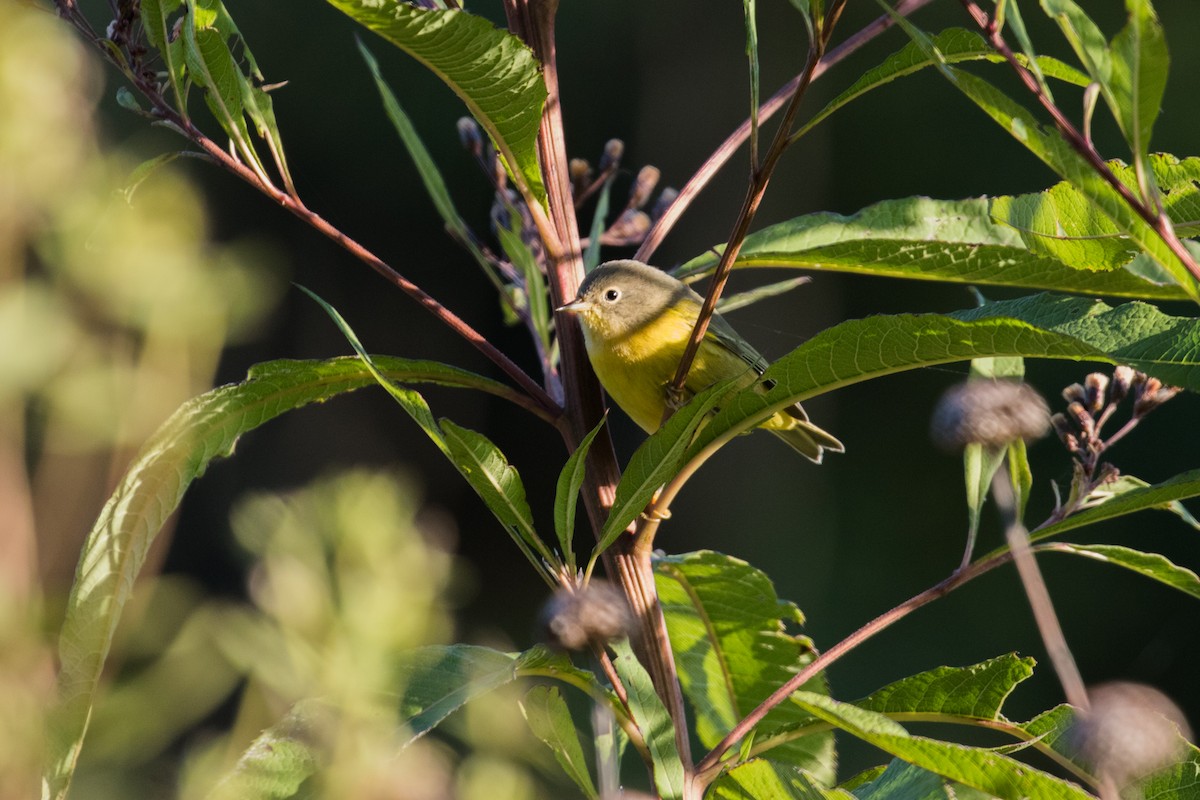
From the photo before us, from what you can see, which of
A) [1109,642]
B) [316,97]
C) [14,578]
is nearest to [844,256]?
[14,578]

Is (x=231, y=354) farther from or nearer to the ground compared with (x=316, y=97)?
nearer to the ground

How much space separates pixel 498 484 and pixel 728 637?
47cm

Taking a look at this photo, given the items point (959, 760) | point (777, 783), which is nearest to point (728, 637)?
point (777, 783)

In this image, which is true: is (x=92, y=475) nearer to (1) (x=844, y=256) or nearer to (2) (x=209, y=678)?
(2) (x=209, y=678)

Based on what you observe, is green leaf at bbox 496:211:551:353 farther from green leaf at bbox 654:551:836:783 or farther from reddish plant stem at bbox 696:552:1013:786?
reddish plant stem at bbox 696:552:1013:786

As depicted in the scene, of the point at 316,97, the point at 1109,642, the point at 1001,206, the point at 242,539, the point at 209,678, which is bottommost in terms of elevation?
the point at 1109,642

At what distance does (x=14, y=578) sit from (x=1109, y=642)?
5132 millimetres

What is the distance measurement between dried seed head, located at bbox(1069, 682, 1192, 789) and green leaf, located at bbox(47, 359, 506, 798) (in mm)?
625

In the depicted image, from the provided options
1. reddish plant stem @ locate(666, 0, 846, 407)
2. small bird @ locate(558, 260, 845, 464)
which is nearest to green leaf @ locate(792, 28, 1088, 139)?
reddish plant stem @ locate(666, 0, 846, 407)

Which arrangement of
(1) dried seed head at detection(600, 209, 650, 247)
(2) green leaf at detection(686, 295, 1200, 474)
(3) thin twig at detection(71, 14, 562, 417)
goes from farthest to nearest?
(1) dried seed head at detection(600, 209, 650, 247), (3) thin twig at detection(71, 14, 562, 417), (2) green leaf at detection(686, 295, 1200, 474)

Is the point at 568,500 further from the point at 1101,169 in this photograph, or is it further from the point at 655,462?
the point at 1101,169

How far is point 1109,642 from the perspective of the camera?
5105mm

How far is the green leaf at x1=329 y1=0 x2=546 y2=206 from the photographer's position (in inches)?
36.0

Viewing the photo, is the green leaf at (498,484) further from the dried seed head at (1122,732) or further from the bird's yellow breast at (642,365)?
the bird's yellow breast at (642,365)
